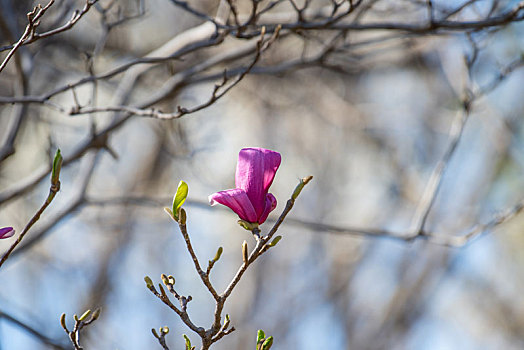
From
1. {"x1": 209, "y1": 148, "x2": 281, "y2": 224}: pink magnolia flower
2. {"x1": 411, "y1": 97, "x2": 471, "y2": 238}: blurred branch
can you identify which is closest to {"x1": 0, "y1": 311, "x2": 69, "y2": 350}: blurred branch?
{"x1": 209, "y1": 148, "x2": 281, "y2": 224}: pink magnolia flower

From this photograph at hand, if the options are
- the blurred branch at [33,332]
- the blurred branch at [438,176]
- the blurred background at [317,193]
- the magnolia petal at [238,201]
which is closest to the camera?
the magnolia petal at [238,201]

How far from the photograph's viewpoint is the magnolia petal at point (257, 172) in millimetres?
1297

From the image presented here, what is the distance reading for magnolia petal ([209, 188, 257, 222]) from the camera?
4.15ft

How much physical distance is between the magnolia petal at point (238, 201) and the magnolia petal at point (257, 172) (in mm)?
18

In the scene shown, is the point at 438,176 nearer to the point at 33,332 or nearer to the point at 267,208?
the point at 267,208

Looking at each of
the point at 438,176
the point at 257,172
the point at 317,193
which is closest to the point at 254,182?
the point at 257,172

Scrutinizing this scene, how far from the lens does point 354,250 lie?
21.7 ft

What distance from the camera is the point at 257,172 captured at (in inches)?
51.1

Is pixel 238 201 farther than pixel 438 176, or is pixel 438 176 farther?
pixel 438 176

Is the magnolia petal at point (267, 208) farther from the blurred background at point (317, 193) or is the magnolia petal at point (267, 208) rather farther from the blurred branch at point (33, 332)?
the blurred background at point (317, 193)

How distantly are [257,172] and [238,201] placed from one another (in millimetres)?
70

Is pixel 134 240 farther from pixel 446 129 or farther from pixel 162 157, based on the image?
pixel 446 129

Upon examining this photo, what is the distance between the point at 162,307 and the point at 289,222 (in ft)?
12.3

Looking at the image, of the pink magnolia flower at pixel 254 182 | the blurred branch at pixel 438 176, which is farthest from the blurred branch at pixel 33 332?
the blurred branch at pixel 438 176
